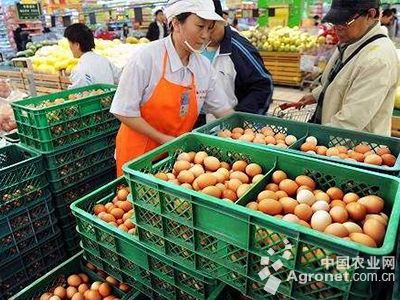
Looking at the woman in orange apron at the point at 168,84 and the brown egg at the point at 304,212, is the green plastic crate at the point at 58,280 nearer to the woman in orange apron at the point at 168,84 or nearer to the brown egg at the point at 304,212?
the woman in orange apron at the point at 168,84

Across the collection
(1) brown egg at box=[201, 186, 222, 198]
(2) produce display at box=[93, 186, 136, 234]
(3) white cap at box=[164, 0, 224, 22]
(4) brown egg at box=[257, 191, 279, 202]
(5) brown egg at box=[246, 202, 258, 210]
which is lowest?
(2) produce display at box=[93, 186, 136, 234]

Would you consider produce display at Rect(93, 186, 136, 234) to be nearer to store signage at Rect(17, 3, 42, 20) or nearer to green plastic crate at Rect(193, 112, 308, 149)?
green plastic crate at Rect(193, 112, 308, 149)

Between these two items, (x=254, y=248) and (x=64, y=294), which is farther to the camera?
(x=64, y=294)

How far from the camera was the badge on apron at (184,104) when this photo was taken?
2.10 meters

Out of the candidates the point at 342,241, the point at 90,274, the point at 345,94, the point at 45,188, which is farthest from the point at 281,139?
the point at 45,188

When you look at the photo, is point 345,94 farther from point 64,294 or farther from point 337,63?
point 64,294

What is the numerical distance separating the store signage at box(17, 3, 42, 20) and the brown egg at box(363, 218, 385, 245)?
21.8 ft

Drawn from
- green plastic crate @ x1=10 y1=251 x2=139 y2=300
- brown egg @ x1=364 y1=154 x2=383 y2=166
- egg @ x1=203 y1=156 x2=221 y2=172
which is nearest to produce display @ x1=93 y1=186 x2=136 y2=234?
green plastic crate @ x1=10 y1=251 x2=139 y2=300

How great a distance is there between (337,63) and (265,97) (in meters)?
0.57

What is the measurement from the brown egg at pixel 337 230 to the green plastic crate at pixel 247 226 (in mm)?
91

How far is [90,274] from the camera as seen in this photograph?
1878mm

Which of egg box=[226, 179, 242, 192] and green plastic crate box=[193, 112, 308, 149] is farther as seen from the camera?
green plastic crate box=[193, 112, 308, 149]

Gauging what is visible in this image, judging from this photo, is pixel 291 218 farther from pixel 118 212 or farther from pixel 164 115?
pixel 164 115

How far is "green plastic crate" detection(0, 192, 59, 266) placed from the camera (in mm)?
1930
